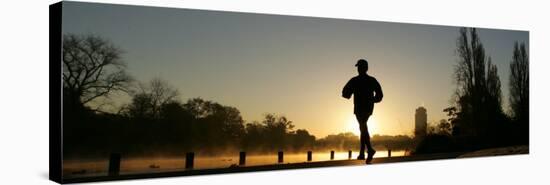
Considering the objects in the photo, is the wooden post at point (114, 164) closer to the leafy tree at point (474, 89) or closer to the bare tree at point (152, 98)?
the bare tree at point (152, 98)

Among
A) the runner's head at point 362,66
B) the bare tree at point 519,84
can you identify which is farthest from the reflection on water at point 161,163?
the bare tree at point 519,84

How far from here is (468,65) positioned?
10742 mm

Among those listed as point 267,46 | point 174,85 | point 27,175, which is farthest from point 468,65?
point 27,175

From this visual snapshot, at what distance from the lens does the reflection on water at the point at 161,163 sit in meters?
7.95

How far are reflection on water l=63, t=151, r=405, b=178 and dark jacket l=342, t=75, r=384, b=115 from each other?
720 millimetres

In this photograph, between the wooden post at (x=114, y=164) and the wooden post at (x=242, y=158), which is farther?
the wooden post at (x=242, y=158)

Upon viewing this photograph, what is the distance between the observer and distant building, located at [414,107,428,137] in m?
10.3

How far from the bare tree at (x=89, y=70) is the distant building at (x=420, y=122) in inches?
153

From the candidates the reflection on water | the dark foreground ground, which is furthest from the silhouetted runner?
the reflection on water

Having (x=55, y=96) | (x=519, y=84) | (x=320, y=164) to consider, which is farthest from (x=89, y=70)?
(x=519, y=84)

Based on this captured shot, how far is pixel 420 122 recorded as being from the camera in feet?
33.9

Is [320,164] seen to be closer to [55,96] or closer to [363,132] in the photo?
[363,132]

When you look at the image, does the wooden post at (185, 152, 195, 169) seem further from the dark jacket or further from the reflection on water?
the dark jacket

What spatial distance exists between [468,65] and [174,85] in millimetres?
4249
